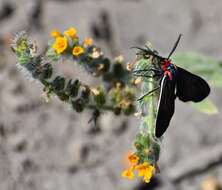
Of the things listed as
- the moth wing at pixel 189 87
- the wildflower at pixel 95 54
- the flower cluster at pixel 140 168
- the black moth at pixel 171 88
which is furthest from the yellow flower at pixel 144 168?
the wildflower at pixel 95 54

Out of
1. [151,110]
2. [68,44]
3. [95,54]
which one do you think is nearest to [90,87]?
[95,54]

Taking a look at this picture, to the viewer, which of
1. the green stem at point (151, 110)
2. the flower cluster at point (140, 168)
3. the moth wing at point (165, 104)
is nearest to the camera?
the moth wing at point (165, 104)

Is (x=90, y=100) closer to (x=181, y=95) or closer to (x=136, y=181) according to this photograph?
(x=181, y=95)

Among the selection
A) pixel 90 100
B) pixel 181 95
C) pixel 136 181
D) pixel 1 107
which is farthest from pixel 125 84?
pixel 1 107

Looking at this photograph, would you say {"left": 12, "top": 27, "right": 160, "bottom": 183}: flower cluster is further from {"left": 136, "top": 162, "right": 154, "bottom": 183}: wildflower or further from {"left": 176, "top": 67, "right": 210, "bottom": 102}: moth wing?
{"left": 176, "top": 67, "right": 210, "bottom": 102}: moth wing

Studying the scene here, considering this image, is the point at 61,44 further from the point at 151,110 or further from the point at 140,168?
the point at 140,168

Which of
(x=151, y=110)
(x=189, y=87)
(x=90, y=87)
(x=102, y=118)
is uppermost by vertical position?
(x=189, y=87)

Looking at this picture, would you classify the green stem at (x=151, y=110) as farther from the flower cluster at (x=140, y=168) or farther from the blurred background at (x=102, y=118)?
the blurred background at (x=102, y=118)

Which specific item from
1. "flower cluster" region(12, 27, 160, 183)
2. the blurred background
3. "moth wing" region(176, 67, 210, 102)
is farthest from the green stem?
the blurred background
